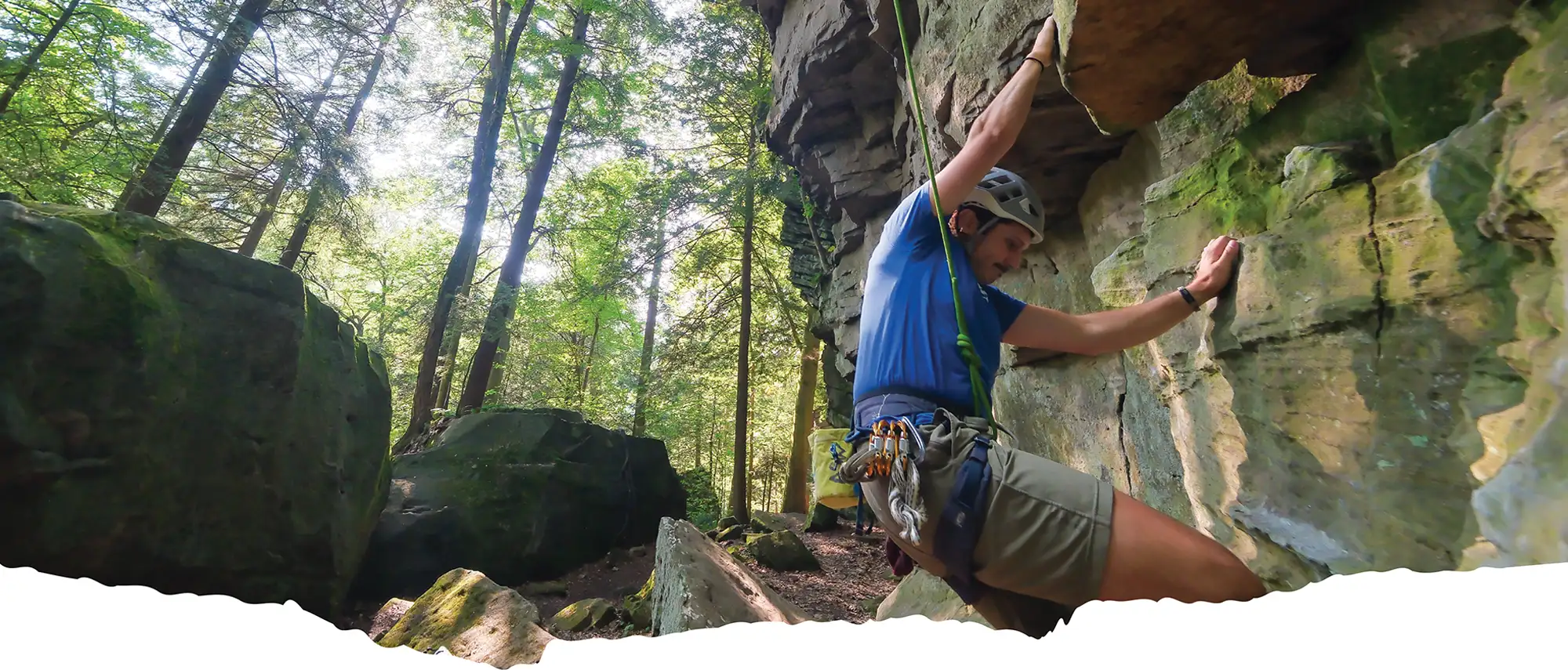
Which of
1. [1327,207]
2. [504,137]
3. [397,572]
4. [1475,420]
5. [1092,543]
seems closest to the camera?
[1475,420]

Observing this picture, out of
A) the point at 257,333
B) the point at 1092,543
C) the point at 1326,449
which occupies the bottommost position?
the point at 1092,543

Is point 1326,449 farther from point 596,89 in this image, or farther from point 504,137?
point 504,137

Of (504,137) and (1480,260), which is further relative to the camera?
(504,137)

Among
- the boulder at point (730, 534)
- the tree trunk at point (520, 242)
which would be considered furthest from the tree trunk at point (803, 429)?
the tree trunk at point (520, 242)

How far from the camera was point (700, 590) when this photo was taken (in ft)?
9.54

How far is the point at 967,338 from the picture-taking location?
5.59 ft

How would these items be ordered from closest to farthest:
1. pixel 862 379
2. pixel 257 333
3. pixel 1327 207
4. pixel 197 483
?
pixel 1327 207 → pixel 862 379 → pixel 197 483 → pixel 257 333

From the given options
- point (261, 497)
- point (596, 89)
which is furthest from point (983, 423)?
point (596, 89)

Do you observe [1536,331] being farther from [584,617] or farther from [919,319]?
[584,617]

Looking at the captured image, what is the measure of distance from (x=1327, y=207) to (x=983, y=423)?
3.95ft

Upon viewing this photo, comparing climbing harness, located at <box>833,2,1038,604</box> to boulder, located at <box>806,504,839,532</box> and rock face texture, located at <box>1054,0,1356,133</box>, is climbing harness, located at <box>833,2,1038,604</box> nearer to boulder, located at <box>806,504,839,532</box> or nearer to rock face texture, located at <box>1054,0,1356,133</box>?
rock face texture, located at <box>1054,0,1356,133</box>

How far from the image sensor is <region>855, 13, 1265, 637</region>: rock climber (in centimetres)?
140

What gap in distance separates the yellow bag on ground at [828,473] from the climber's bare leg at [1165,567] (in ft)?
2.49

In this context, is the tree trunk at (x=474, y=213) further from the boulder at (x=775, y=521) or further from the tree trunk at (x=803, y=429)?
the tree trunk at (x=803, y=429)
